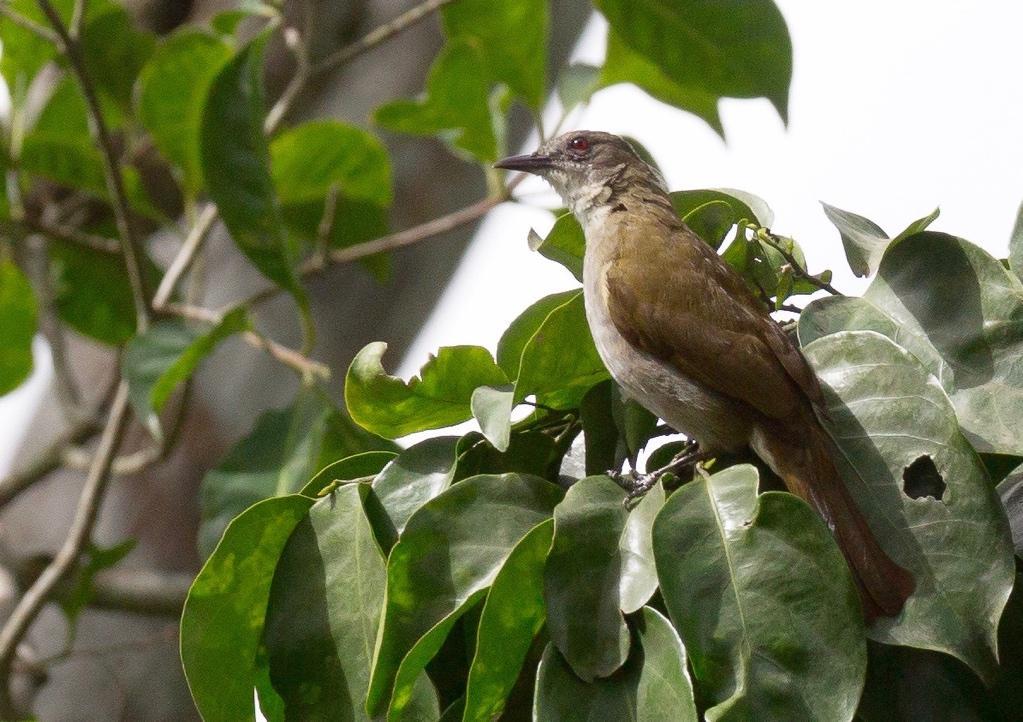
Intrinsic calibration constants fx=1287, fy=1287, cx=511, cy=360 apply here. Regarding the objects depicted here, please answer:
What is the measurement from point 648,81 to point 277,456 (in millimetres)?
1669

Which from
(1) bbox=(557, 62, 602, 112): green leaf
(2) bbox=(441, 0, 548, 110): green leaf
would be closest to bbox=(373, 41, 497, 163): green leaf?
(2) bbox=(441, 0, 548, 110): green leaf

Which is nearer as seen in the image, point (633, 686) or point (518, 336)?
point (633, 686)

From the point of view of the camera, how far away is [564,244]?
7.82 feet

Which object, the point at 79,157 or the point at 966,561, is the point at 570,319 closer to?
the point at 966,561

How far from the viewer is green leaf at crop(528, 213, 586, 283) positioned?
2297 mm

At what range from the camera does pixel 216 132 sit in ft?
11.8

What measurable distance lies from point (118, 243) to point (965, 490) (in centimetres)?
392

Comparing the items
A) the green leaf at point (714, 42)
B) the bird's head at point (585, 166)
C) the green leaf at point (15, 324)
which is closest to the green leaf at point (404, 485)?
the bird's head at point (585, 166)

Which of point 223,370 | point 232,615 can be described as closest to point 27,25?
point 223,370

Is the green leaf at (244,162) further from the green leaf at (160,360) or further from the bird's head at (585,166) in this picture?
the bird's head at (585,166)

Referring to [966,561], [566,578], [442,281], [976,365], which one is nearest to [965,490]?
[966,561]

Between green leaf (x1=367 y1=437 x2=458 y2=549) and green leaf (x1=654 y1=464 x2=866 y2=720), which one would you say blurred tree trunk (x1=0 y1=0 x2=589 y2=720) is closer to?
green leaf (x1=367 y1=437 x2=458 y2=549)

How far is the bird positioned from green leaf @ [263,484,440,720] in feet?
1.38

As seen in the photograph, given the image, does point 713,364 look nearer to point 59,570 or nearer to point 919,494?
point 919,494
